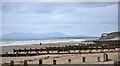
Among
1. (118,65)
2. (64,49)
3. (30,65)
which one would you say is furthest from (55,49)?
(118,65)

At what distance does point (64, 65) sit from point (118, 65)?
212 inches

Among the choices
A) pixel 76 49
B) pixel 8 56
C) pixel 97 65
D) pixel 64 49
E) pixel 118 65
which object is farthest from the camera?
pixel 76 49

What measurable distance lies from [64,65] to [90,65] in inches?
97.5

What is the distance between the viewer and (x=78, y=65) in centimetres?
1855

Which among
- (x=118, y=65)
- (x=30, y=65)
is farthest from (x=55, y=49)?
(x=118, y=65)

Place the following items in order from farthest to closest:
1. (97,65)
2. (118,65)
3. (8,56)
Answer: (8,56), (97,65), (118,65)

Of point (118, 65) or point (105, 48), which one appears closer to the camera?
point (118, 65)

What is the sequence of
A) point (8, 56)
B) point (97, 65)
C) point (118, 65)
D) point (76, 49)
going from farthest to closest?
point (76, 49), point (8, 56), point (97, 65), point (118, 65)

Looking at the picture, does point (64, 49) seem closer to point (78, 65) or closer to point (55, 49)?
point (55, 49)

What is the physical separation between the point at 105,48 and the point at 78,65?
22.7m

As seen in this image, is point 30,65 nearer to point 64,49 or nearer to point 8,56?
point 8,56

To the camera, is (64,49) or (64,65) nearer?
(64,65)

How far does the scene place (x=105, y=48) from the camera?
39.9m

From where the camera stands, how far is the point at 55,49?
39.2m
